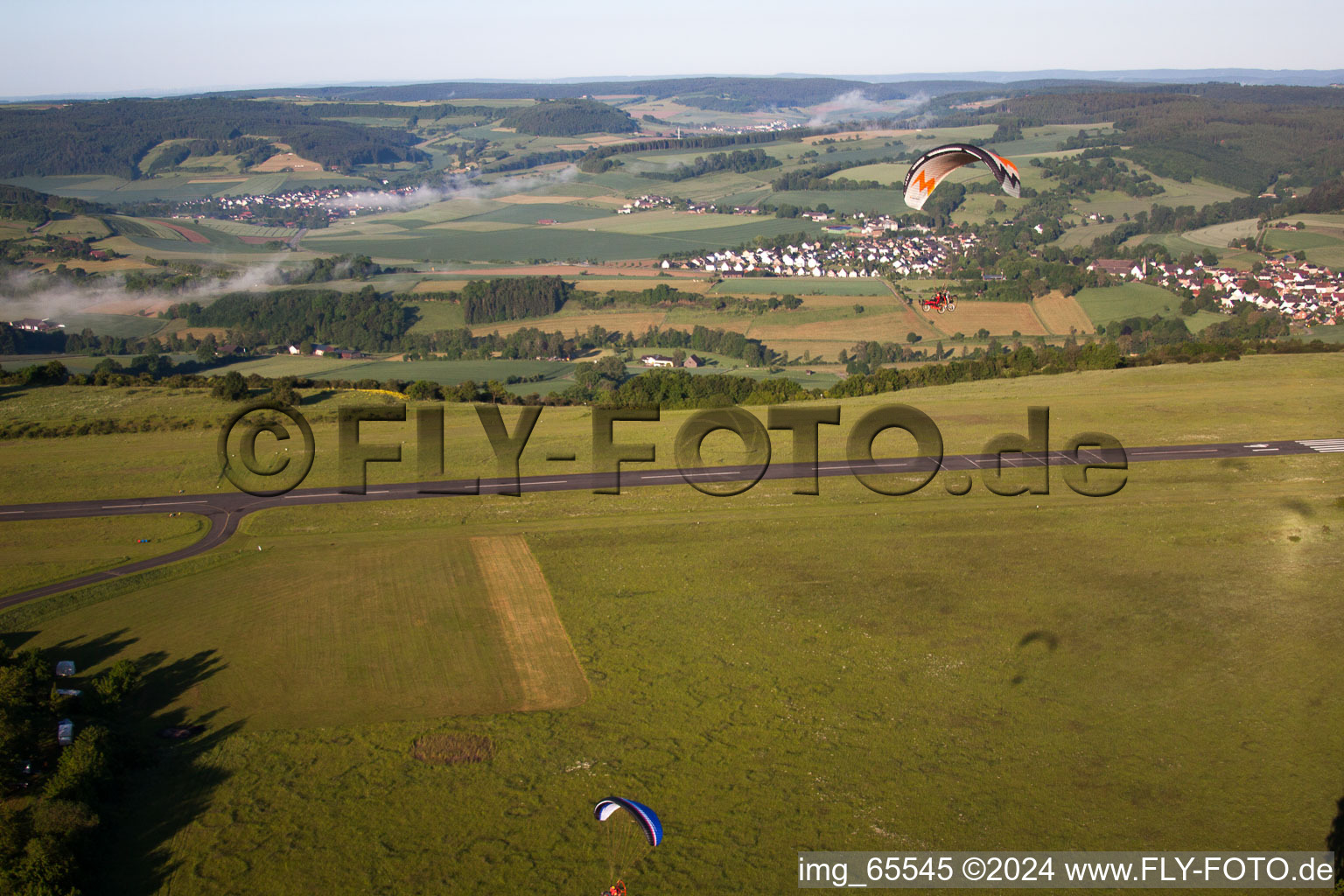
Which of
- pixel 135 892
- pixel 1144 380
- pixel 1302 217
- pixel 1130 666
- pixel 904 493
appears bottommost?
pixel 135 892

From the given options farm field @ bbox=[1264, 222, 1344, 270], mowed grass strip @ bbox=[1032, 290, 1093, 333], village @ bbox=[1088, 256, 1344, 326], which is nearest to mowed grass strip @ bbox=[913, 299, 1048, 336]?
mowed grass strip @ bbox=[1032, 290, 1093, 333]

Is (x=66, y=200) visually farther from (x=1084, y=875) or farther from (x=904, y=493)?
(x=1084, y=875)

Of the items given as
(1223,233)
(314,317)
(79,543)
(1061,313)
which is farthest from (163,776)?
(1223,233)

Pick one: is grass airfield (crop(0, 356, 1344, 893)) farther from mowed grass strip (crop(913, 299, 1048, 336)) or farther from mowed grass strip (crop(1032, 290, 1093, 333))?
mowed grass strip (crop(1032, 290, 1093, 333))

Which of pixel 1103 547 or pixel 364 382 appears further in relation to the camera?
pixel 364 382

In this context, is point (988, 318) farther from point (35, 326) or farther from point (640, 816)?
point (35, 326)

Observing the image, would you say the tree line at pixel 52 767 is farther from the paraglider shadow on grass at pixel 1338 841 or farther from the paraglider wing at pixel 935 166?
the paraglider wing at pixel 935 166

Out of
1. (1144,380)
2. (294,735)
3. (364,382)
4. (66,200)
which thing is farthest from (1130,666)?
(66,200)
